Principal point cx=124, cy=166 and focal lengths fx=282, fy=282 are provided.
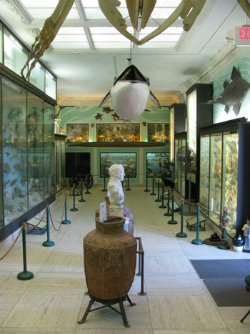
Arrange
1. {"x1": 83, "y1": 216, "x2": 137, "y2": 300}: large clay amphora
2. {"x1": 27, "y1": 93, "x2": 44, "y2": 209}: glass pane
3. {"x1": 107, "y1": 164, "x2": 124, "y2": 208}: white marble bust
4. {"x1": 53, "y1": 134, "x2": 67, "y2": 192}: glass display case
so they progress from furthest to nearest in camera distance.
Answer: {"x1": 53, "y1": 134, "x2": 67, "y2": 192}: glass display case → {"x1": 27, "y1": 93, "x2": 44, "y2": 209}: glass pane → {"x1": 107, "y1": 164, "x2": 124, "y2": 208}: white marble bust → {"x1": 83, "y1": 216, "x2": 137, "y2": 300}: large clay amphora

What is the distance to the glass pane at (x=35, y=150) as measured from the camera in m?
8.55

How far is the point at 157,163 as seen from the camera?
54.9 ft

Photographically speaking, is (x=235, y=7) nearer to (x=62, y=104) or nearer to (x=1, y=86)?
(x=1, y=86)

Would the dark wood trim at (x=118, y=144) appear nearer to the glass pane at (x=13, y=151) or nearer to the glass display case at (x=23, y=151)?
the glass display case at (x=23, y=151)

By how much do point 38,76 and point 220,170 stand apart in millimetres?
6593

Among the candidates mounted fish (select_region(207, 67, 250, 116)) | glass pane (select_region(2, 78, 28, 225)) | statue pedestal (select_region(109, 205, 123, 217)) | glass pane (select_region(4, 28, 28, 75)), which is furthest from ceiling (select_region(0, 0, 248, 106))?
statue pedestal (select_region(109, 205, 123, 217))

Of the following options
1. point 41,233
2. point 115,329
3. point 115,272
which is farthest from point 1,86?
point 115,329

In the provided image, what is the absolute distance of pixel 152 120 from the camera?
55.8 ft

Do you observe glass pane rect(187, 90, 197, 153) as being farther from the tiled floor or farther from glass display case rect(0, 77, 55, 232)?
glass display case rect(0, 77, 55, 232)

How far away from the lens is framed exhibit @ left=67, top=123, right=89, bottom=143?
675 inches

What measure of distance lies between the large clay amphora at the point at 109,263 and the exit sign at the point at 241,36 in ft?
8.92

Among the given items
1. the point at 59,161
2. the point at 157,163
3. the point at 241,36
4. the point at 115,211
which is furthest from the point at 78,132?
the point at 241,36

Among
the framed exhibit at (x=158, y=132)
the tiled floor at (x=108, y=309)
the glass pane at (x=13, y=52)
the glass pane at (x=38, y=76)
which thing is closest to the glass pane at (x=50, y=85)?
the glass pane at (x=38, y=76)

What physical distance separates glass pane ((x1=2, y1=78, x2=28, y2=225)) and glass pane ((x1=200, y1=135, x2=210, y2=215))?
214 inches
